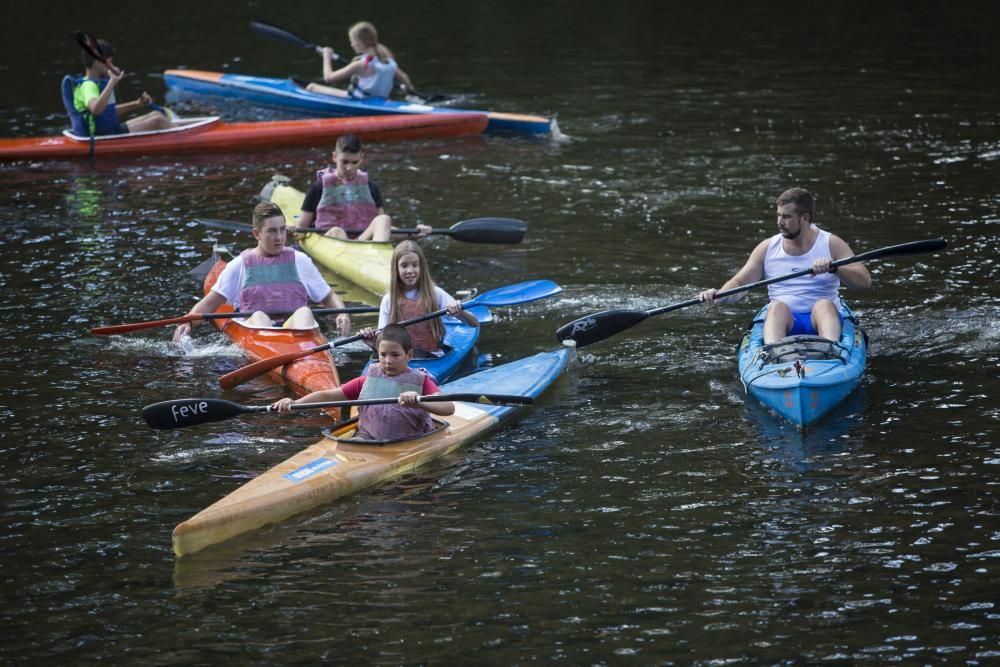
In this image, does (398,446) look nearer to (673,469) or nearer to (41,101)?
(673,469)

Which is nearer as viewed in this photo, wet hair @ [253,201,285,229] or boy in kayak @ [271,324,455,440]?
boy in kayak @ [271,324,455,440]

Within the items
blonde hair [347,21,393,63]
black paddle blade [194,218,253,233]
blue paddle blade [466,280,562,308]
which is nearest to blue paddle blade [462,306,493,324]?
blue paddle blade [466,280,562,308]

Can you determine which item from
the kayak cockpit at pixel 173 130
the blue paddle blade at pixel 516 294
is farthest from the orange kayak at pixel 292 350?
the kayak cockpit at pixel 173 130

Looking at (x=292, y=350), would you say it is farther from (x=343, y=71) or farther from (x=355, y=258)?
(x=343, y=71)

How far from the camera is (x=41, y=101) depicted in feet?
56.0

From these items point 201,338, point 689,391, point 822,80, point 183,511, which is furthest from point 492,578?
point 822,80

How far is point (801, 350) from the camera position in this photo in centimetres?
750

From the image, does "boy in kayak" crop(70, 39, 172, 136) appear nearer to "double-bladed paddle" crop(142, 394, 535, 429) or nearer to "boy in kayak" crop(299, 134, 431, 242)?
"boy in kayak" crop(299, 134, 431, 242)

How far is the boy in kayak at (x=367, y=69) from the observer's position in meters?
15.0

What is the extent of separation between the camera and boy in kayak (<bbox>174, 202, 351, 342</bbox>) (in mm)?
8625

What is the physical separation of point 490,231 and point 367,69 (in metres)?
5.98

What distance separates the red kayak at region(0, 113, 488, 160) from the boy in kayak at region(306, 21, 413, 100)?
677 millimetres

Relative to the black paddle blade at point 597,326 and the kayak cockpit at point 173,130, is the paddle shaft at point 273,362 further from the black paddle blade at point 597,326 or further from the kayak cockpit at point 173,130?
the kayak cockpit at point 173,130

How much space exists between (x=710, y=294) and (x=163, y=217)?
6245mm
